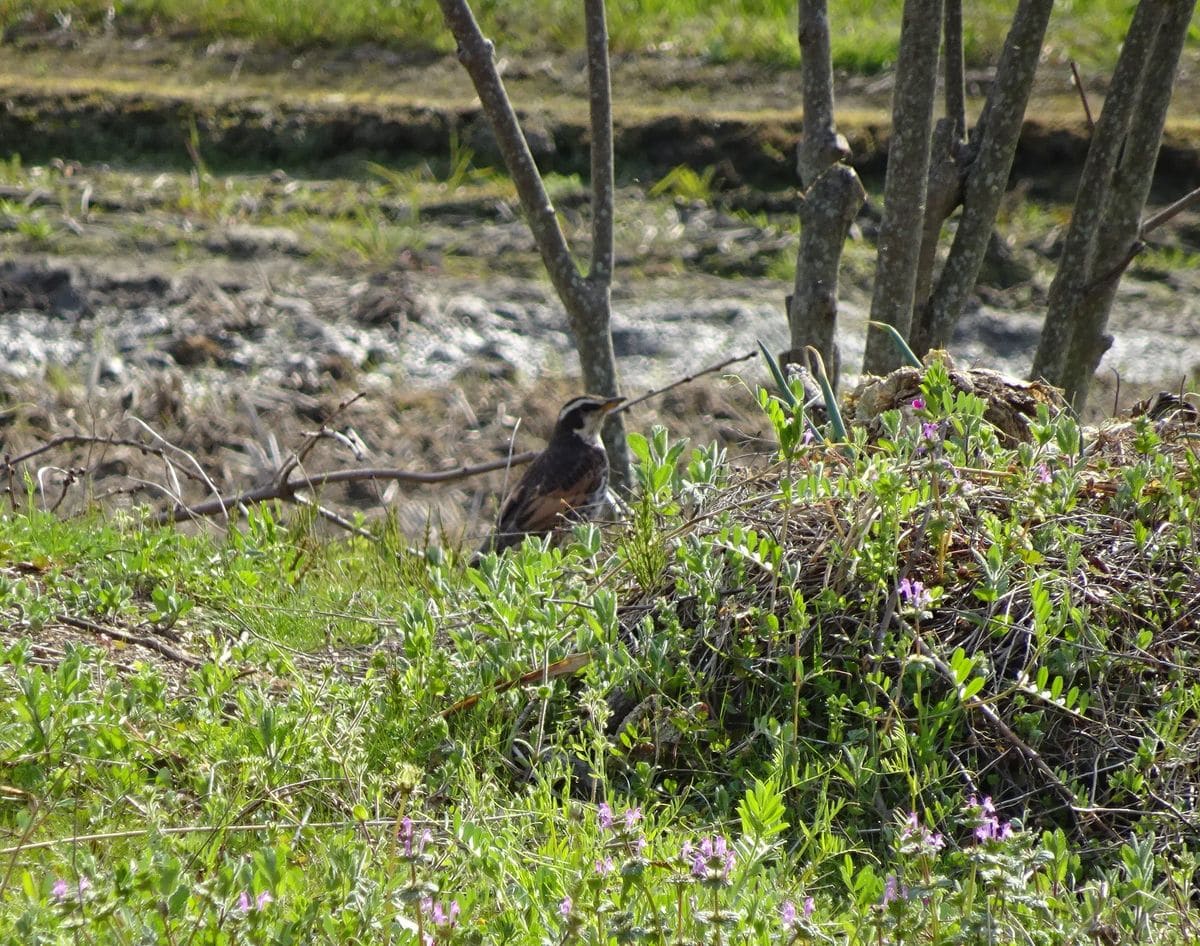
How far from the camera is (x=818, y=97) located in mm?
6594

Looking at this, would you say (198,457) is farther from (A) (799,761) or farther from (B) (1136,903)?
(B) (1136,903)

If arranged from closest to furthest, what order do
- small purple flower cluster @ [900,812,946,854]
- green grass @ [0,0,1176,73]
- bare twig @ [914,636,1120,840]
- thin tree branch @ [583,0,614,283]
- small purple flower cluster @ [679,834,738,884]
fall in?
small purple flower cluster @ [679,834,738,884] → small purple flower cluster @ [900,812,946,854] → bare twig @ [914,636,1120,840] → thin tree branch @ [583,0,614,283] → green grass @ [0,0,1176,73]

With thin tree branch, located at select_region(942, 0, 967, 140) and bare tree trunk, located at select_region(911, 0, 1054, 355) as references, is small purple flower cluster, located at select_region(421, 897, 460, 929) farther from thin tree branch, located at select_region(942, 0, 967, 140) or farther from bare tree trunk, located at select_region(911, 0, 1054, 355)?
thin tree branch, located at select_region(942, 0, 967, 140)

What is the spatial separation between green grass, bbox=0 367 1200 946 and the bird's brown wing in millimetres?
3070

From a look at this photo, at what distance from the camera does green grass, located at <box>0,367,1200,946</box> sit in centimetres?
313

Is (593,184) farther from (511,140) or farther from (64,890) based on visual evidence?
(64,890)

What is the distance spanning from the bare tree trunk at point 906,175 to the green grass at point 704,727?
1605 mm

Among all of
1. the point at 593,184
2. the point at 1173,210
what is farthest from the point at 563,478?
the point at 1173,210

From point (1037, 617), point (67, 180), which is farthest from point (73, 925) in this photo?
point (67, 180)

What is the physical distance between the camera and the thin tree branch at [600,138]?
6734 mm

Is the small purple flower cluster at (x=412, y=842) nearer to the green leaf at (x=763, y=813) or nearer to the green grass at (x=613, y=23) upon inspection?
the green leaf at (x=763, y=813)

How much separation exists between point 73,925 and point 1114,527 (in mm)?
3249

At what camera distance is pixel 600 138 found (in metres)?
6.98

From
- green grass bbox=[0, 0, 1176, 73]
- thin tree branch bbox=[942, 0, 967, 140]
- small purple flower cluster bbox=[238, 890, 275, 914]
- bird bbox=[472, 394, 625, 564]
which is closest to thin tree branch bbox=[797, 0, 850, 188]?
thin tree branch bbox=[942, 0, 967, 140]
